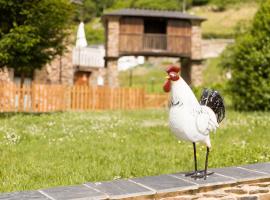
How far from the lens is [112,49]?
35781 millimetres

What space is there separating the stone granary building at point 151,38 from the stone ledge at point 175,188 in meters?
31.2

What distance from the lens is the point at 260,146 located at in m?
9.54

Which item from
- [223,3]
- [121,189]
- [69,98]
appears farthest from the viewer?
[223,3]

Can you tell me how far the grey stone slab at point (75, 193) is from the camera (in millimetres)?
3822

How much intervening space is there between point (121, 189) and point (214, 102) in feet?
5.22

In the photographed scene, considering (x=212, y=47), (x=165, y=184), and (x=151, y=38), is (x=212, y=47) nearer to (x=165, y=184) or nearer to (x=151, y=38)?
(x=151, y=38)

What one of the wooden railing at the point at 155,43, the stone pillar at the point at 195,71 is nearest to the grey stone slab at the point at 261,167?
the wooden railing at the point at 155,43

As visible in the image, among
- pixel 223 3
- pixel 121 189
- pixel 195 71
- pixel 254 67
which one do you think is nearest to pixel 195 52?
pixel 195 71

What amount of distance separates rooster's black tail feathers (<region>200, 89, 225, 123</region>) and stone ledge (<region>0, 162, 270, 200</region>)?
75 cm

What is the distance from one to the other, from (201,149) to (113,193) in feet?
18.7

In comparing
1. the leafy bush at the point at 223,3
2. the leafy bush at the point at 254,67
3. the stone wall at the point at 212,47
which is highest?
the leafy bush at the point at 223,3

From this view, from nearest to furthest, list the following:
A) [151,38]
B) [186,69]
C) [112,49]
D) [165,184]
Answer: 1. [165,184]
2. [112,49]
3. [151,38]
4. [186,69]

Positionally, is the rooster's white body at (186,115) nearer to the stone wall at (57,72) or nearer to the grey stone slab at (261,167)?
the grey stone slab at (261,167)

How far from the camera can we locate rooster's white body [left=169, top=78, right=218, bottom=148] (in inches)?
183
